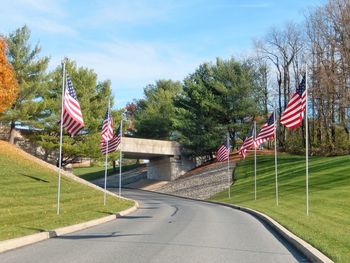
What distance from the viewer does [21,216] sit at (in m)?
18.3

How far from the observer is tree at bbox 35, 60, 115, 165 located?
2080 inches

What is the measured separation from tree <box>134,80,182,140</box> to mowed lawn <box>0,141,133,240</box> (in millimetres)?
37981

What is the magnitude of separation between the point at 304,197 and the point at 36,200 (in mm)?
17053

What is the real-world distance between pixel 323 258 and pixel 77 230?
869cm

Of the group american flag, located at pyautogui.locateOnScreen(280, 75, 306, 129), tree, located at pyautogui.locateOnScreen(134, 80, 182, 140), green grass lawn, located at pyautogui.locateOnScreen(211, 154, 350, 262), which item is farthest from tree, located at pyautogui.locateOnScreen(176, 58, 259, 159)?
american flag, located at pyautogui.locateOnScreen(280, 75, 306, 129)

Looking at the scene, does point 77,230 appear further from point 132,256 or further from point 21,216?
point 132,256

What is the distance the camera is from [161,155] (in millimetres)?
67625

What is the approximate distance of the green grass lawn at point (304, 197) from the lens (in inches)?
538

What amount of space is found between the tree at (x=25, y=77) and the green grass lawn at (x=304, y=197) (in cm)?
1986

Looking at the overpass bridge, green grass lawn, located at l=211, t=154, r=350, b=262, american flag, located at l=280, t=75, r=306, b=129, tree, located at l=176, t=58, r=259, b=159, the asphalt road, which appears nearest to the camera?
the asphalt road

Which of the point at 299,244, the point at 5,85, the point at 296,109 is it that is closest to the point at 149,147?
the point at 5,85

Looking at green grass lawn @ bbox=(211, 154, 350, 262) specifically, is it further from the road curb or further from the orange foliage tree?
the orange foliage tree

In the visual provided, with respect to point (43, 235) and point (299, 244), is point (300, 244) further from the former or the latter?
point (43, 235)

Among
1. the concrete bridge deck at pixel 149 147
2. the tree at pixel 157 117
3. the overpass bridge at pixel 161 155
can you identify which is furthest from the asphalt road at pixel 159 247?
the tree at pixel 157 117
